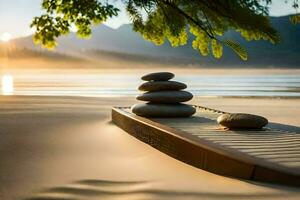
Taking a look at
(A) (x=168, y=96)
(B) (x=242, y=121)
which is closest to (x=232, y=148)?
Result: (B) (x=242, y=121)

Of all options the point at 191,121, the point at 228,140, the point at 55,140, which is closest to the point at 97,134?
the point at 55,140

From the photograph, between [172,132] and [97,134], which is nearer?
[172,132]

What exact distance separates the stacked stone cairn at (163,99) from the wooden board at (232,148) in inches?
31.8

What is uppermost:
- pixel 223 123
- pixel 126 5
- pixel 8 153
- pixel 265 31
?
pixel 126 5

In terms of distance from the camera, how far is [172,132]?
29.8 feet

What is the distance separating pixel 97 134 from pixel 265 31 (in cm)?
666

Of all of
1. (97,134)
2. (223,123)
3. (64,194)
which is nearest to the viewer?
(64,194)

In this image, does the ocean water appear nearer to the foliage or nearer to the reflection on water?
the reflection on water

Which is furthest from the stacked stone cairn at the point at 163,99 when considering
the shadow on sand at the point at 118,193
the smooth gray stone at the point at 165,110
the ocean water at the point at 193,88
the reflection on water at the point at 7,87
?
the reflection on water at the point at 7,87

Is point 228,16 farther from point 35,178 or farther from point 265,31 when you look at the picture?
point 35,178

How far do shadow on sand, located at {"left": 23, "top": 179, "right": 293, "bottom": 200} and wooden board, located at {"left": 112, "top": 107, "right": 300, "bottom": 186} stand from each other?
54 centimetres

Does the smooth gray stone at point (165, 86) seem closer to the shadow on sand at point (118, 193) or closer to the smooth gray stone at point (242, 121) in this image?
the smooth gray stone at point (242, 121)

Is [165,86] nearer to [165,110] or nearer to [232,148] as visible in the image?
[165,110]

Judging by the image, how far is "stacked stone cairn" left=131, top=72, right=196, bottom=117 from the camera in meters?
12.5
